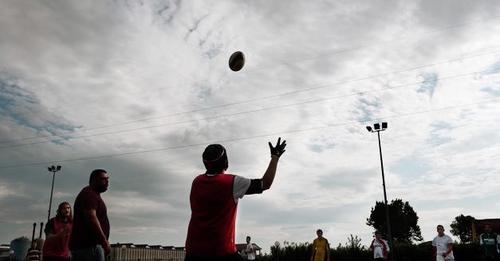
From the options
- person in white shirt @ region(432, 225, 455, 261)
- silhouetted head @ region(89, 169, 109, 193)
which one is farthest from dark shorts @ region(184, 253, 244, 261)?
person in white shirt @ region(432, 225, 455, 261)

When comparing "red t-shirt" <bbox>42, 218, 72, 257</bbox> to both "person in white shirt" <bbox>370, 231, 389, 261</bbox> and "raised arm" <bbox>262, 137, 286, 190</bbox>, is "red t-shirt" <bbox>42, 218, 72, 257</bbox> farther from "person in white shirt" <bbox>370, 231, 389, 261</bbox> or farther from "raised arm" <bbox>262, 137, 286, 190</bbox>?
"person in white shirt" <bbox>370, 231, 389, 261</bbox>

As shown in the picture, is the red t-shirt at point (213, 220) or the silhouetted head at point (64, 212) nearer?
the red t-shirt at point (213, 220)

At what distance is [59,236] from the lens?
7.21 meters

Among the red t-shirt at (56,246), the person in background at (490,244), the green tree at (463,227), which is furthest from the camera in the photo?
the green tree at (463,227)

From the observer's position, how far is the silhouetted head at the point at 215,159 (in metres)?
4.16

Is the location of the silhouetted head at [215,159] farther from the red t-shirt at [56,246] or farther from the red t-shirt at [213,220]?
the red t-shirt at [56,246]

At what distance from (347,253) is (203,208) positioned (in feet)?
84.5

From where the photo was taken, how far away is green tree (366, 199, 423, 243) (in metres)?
89.2

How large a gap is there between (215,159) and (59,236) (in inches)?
170

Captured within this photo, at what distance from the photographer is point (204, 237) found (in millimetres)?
3934

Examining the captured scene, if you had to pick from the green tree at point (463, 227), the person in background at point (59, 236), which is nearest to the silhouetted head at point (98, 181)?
the person in background at point (59, 236)

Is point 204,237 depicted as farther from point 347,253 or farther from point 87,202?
point 347,253

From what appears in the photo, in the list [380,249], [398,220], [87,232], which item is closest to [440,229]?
[380,249]

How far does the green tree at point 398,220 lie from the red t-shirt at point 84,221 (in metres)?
89.2
